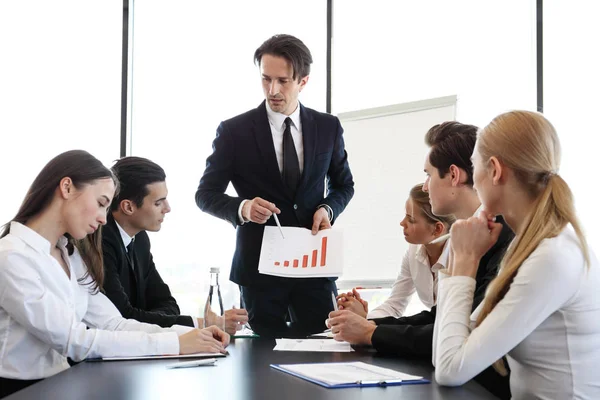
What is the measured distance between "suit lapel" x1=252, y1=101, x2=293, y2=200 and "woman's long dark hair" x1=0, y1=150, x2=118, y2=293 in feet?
2.45

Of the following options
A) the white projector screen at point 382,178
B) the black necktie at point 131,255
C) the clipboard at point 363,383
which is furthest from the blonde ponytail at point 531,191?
the white projector screen at point 382,178

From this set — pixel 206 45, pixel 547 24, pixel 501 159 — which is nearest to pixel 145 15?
pixel 206 45

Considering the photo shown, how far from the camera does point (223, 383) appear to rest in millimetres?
1301

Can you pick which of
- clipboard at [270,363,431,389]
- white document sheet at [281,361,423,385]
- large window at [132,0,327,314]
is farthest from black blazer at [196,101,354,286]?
large window at [132,0,327,314]

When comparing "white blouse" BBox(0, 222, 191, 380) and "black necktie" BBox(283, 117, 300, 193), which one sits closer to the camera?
"white blouse" BBox(0, 222, 191, 380)

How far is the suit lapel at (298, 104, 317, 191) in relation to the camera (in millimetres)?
2757

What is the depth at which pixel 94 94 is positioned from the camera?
4.74 m

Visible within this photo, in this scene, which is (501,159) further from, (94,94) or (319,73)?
(94,94)

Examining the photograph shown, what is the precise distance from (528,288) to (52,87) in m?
4.13

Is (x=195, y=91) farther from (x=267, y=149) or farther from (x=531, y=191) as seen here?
(x=531, y=191)

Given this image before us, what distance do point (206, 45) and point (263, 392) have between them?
384 cm

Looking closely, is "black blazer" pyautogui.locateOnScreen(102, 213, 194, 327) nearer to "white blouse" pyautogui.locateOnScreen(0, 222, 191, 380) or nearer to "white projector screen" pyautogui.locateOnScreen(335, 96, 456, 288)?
"white blouse" pyautogui.locateOnScreen(0, 222, 191, 380)

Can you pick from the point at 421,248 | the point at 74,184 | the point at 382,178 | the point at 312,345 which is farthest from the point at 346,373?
the point at 382,178

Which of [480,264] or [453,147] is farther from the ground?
[453,147]
